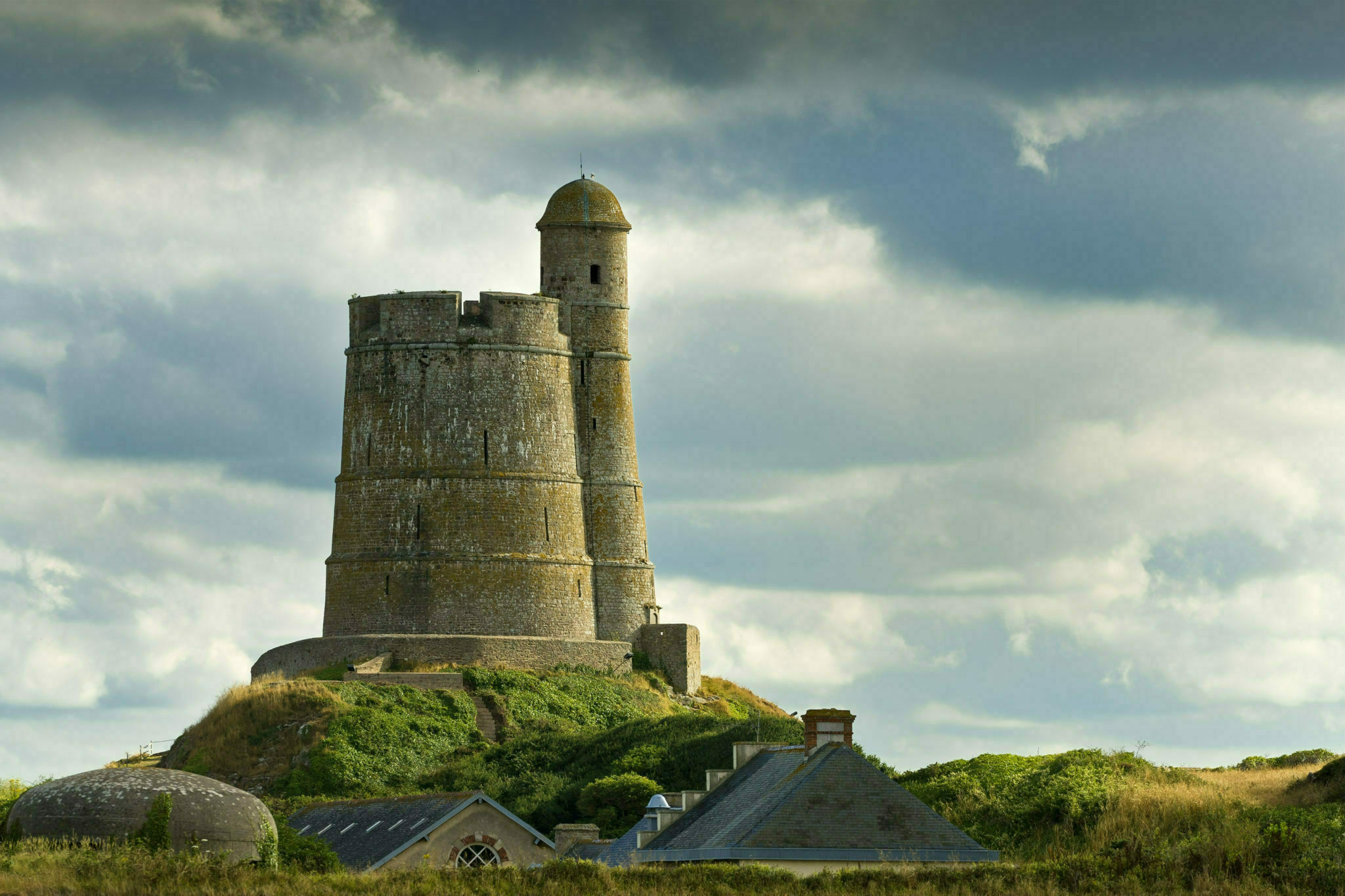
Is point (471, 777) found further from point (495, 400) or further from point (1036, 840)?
point (1036, 840)

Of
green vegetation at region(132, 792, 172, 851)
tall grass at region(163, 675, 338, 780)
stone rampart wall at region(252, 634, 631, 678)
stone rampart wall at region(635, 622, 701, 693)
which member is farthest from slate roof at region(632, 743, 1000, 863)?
stone rampart wall at region(635, 622, 701, 693)

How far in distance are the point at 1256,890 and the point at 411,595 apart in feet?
105

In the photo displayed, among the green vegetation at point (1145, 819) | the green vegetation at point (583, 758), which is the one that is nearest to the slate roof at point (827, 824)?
the green vegetation at point (1145, 819)

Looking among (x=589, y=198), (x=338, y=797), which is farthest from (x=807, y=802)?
(x=589, y=198)

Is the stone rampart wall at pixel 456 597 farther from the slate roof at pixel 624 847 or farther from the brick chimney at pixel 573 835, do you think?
the slate roof at pixel 624 847

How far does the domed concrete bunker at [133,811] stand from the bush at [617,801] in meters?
14.9

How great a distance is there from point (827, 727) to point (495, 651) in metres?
22.2

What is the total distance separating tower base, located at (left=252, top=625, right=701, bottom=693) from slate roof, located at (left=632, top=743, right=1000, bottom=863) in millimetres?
21188

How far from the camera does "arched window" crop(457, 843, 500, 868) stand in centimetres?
4181

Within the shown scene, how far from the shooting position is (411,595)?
59.0m

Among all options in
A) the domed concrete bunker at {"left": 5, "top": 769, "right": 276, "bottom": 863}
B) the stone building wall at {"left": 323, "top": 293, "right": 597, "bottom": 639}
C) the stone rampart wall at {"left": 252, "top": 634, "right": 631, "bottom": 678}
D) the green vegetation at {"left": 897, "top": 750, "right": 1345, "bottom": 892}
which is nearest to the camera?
the domed concrete bunker at {"left": 5, "top": 769, "right": 276, "bottom": 863}

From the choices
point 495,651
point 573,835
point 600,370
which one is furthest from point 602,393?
point 573,835

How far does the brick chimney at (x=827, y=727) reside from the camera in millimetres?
37406

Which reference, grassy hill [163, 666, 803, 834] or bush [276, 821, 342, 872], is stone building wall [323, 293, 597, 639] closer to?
grassy hill [163, 666, 803, 834]
